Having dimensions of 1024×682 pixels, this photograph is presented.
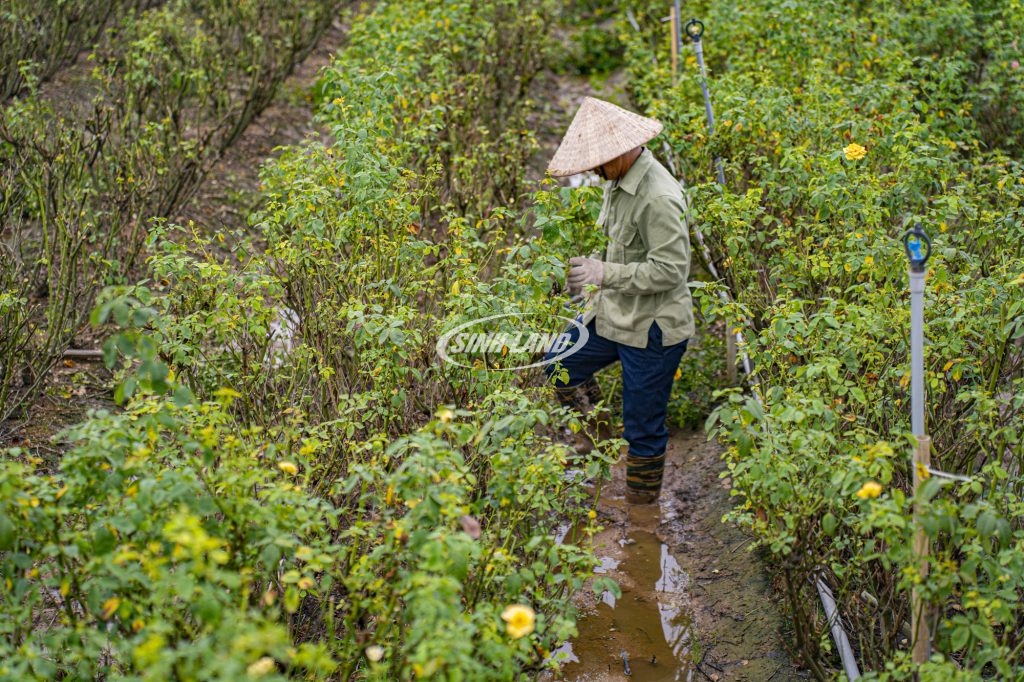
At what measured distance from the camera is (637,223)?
3605 millimetres

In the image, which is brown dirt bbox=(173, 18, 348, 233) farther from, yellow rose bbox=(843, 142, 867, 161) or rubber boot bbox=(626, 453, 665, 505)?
yellow rose bbox=(843, 142, 867, 161)

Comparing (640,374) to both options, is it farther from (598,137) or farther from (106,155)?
(106,155)

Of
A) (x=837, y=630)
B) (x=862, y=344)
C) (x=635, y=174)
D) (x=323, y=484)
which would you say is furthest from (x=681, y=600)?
(x=635, y=174)

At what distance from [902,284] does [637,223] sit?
0.92m

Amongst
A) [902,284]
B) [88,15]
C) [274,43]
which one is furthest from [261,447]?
[88,15]

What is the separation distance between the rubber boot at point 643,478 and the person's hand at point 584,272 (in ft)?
2.34

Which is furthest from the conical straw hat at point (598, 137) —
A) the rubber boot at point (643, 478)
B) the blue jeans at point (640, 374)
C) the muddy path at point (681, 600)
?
the muddy path at point (681, 600)

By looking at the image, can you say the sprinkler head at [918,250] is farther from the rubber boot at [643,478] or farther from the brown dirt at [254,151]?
the brown dirt at [254,151]

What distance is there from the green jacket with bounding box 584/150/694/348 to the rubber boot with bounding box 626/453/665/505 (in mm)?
481

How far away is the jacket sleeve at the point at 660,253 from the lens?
3.53m

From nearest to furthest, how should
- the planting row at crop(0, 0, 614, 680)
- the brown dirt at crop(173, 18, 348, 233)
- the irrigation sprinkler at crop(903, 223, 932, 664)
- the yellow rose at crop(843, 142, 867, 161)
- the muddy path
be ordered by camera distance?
the planting row at crop(0, 0, 614, 680) < the irrigation sprinkler at crop(903, 223, 932, 664) < the muddy path < the yellow rose at crop(843, 142, 867, 161) < the brown dirt at crop(173, 18, 348, 233)

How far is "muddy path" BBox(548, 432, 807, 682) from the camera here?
3.13 metres

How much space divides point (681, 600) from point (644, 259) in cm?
120

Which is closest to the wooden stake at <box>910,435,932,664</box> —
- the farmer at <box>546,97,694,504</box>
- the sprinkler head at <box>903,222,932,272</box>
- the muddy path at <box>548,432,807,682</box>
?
the sprinkler head at <box>903,222,932,272</box>
